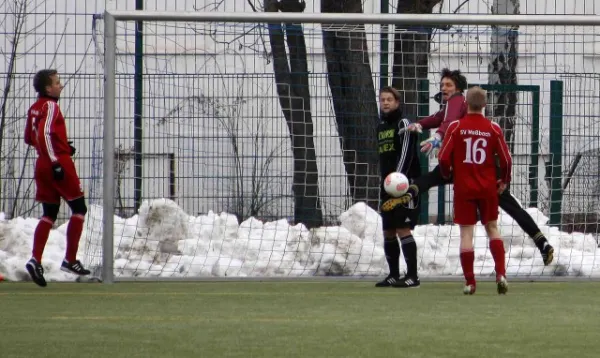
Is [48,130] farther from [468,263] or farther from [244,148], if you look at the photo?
[468,263]

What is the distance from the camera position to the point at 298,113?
1335cm

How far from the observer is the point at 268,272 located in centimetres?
1310

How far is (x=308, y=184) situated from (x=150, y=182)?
59.9 inches

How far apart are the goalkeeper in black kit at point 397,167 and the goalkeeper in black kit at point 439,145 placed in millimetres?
105

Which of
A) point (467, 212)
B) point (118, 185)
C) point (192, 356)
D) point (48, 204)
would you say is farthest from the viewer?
point (118, 185)

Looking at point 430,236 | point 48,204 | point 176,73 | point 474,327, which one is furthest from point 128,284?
point 474,327

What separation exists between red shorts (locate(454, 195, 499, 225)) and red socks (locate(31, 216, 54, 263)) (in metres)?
3.43

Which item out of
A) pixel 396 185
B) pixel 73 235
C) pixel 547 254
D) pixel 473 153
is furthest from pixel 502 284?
pixel 73 235

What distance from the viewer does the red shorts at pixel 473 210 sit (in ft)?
34.2

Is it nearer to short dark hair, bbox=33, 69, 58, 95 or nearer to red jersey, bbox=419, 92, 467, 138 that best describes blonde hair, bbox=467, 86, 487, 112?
red jersey, bbox=419, 92, 467, 138

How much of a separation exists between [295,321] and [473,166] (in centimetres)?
267

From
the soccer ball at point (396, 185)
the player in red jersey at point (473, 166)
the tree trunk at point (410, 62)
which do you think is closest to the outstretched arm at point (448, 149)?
the player in red jersey at point (473, 166)

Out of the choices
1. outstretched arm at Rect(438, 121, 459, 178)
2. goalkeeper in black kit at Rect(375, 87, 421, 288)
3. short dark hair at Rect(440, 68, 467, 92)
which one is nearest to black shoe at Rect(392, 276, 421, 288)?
goalkeeper in black kit at Rect(375, 87, 421, 288)

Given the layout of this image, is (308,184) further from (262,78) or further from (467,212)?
(467,212)
